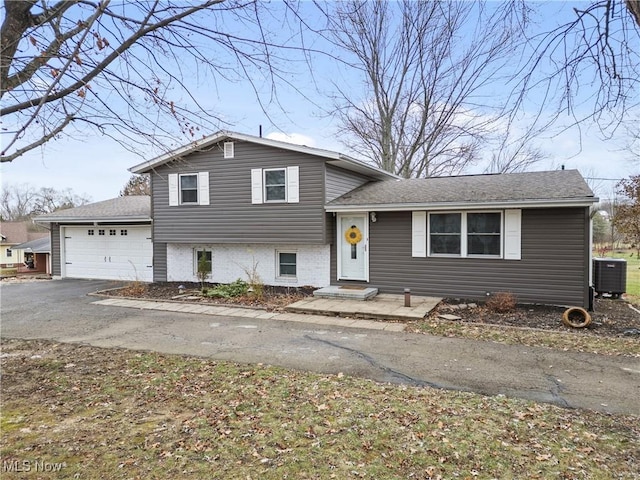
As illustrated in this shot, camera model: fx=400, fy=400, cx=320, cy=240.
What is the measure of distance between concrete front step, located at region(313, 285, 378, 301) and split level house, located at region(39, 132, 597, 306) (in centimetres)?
51

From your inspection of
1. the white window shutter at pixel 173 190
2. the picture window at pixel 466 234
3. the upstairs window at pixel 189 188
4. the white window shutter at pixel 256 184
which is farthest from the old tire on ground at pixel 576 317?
the white window shutter at pixel 173 190

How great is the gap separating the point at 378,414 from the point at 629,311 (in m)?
8.66

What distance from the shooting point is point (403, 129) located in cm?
2155

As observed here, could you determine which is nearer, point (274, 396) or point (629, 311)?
point (274, 396)

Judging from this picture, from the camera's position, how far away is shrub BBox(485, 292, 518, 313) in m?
8.95

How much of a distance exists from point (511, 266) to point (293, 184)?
6.26 meters

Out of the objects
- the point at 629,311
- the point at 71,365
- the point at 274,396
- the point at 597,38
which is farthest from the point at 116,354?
the point at 629,311

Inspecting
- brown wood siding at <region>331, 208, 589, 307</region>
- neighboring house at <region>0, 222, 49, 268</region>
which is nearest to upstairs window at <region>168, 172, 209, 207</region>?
brown wood siding at <region>331, 208, 589, 307</region>

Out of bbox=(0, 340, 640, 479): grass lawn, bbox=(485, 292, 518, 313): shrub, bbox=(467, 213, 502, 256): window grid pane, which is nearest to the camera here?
bbox=(0, 340, 640, 479): grass lawn

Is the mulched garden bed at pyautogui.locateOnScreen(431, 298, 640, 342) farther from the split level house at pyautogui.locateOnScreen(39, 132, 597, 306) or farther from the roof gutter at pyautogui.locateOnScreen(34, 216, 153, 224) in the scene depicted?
the roof gutter at pyautogui.locateOnScreen(34, 216, 153, 224)

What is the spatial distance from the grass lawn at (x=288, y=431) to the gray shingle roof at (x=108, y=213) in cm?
1029

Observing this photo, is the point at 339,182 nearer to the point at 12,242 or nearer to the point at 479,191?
the point at 479,191

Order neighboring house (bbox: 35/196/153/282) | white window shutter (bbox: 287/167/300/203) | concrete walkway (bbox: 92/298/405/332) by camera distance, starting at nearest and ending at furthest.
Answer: concrete walkway (bbox: 92/298/405/332) → white window shutter (bbox: 287/167/300/203) → neighboring house (bbox: 35/196/153/282)

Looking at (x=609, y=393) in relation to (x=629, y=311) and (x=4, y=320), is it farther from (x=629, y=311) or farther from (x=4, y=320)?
(x=4, y=320)
